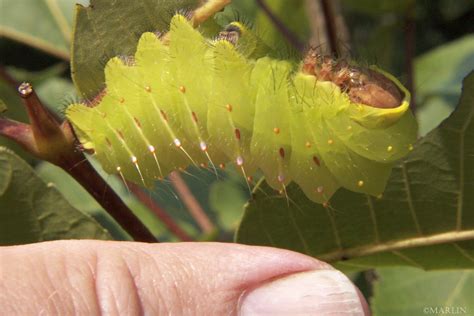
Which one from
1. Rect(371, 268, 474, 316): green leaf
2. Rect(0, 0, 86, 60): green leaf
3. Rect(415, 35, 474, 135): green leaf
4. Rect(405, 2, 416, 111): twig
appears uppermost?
Rect(0, 0, 86, 60): green leaf

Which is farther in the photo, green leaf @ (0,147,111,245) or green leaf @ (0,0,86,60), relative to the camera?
green leaf @ (0,0,86,60)

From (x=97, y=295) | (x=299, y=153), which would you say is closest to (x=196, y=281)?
(x=97, y=295)

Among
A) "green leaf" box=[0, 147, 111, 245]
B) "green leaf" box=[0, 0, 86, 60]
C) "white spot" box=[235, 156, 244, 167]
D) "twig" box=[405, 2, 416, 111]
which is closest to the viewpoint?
"white spot" box=[235, 156, 244, 167]

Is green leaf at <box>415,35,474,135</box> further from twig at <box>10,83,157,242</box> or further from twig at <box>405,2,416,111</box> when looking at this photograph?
twig at <box>10,83,157,242</box>

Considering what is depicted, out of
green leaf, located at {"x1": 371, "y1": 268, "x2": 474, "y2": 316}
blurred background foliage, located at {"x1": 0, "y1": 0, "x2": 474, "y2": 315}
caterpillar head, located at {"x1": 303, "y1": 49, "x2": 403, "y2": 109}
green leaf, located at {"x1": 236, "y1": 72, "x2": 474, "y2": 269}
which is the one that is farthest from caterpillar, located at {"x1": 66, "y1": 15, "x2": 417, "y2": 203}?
blurred background foliage, located at {"x1": 0, "y1": 0, "x2": 474, "y2": 315}

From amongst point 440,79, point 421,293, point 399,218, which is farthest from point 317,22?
point 399,218

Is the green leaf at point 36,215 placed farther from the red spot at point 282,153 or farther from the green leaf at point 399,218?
the red spot at point 282,153

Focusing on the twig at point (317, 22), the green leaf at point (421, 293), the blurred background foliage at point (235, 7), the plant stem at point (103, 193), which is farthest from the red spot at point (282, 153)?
the blurred background foliage at point (235, 7)
